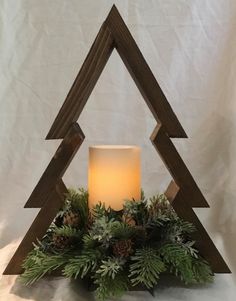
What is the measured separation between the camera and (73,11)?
1002 mm

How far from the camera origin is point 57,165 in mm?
642

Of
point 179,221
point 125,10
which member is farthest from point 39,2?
point 179,221

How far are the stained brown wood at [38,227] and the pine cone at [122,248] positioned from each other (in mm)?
106

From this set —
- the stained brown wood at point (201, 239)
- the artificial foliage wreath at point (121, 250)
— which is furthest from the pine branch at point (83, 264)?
the stained brown wood at point (201, 239)

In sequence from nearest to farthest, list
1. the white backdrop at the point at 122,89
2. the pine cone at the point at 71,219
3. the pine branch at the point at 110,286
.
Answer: the pine branch at the point at 110,286 → the pine cone at the point at 71,219 → the white backdrop at the point at 122,89

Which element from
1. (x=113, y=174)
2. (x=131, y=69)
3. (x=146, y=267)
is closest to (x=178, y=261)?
(x=146, y=267)

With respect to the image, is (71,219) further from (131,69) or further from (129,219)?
(131,69)

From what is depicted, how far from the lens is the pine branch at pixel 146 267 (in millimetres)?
571

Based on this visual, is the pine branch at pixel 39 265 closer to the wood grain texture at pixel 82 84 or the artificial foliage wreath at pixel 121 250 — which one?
the artificial foliage wreath at pixel 121 250

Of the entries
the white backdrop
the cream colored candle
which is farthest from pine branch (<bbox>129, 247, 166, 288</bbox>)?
the white backdrop

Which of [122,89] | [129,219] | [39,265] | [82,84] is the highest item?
[122,89]

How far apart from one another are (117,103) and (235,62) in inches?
10.2

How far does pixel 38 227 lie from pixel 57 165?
0.09 metres

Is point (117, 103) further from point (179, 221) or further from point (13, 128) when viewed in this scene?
point (179, 221)
